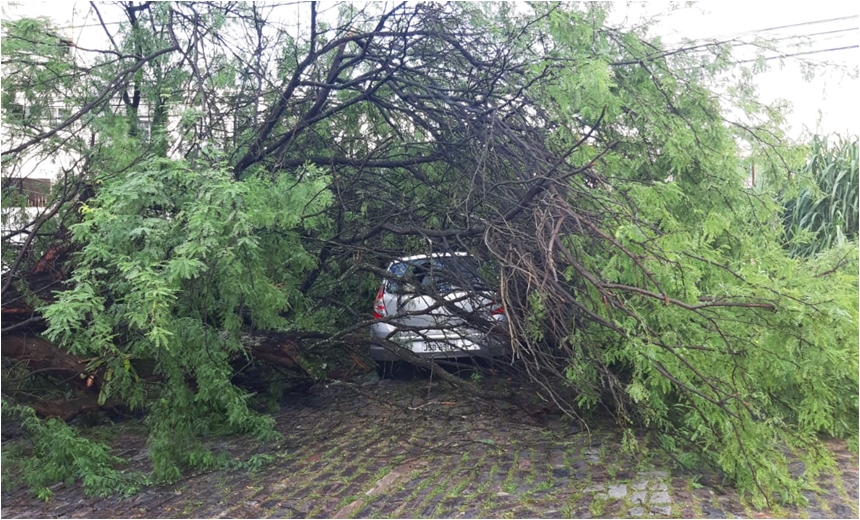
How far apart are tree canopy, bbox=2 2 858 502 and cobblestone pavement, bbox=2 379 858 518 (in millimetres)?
273

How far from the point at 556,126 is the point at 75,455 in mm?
4250

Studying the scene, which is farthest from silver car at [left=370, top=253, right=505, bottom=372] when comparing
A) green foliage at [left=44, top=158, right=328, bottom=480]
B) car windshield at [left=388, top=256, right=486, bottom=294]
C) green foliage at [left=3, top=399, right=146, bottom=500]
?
green foliage at [left=3, top=399, right=146, bottom=500]

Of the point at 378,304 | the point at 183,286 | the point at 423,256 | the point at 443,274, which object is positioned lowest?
the point at 378,304

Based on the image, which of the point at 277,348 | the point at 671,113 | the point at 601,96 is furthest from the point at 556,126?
the point at 277,348

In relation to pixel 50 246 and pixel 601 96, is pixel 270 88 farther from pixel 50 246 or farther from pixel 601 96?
pixel 601 96

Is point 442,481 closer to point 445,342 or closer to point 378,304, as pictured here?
point 445,342

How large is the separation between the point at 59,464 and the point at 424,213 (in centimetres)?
338

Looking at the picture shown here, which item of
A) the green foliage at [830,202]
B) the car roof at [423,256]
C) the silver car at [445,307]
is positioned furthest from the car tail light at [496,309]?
the green foliage at [830,202]

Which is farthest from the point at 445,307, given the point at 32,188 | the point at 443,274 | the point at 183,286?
the point at 32,188

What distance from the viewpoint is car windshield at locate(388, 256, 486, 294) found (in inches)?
221

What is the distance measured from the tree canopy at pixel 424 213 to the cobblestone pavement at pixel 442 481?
10.7 inches

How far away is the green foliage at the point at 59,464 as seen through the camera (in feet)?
15.8

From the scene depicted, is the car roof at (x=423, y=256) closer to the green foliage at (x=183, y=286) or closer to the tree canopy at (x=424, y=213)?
the tree canopy at (x=424, y=213)

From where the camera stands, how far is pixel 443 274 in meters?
5.71
